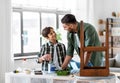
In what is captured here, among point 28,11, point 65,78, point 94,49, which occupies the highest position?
point 28,11

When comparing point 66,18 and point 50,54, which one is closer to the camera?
point 66,18

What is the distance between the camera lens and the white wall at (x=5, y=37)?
15.3ft

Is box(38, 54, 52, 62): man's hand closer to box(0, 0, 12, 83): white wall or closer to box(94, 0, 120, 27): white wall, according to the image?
box(0, 0, 12, 83): white wall

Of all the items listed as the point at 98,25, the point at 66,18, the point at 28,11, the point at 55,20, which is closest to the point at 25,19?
the point at 28,11

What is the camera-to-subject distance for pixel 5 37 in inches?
186

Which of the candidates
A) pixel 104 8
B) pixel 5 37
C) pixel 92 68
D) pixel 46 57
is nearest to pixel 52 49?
pixel 46 57

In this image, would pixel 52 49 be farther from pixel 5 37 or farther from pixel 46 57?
pixel 5 37

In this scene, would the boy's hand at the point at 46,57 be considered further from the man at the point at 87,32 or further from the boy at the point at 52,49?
the man at the point at 87,32

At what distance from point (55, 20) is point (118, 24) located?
1896 mm

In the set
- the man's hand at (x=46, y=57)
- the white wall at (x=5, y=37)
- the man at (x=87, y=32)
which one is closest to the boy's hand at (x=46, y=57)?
the man's hand at (x=46, y=57)

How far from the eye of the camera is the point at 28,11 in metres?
5.61

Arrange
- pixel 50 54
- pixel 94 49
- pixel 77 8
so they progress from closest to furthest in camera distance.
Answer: pixel 94 49
pixel 50 54
pixel 77 8

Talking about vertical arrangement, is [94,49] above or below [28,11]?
below

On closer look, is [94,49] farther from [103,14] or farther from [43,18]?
[103,14]
